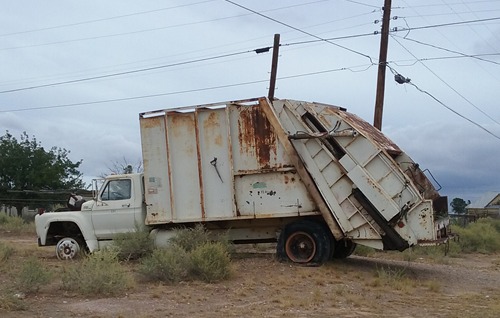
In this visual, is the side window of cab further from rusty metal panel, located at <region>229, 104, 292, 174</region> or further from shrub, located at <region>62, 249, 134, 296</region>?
shrub, located at <region>62, 249, 134, 296</region>

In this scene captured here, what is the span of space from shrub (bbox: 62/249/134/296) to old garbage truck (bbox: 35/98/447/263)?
11.6ft

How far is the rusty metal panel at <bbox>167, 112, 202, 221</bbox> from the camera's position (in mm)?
13531

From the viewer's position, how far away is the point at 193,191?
44.5 ft

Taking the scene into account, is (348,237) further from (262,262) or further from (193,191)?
(193,191)

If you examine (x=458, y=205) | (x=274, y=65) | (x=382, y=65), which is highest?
(x=274, y=65)

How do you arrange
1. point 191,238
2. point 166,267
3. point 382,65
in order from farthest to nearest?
point 382,65, point 191,238, point 166,267

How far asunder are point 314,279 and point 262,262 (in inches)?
82.1

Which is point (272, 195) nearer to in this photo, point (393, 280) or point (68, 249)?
point (393, 280)

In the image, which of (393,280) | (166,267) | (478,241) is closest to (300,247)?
(393,280)

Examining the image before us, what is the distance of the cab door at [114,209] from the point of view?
14.2 metres

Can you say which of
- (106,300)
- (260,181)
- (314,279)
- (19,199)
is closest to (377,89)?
(260,181)

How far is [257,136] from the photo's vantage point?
1306 cm

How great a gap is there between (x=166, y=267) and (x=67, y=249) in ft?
15.6

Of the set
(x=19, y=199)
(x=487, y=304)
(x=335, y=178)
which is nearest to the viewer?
(x=487, y=304)
